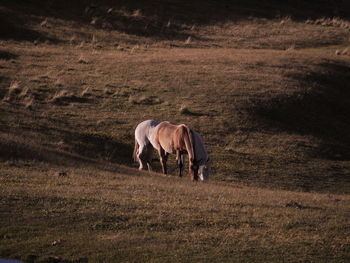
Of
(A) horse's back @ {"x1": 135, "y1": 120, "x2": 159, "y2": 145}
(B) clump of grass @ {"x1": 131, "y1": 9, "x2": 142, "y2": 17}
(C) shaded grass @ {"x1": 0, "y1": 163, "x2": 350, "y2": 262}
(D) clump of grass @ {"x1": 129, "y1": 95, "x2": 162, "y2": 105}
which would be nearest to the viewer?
(C) shaded grass @ {"x1": 0, "y1": 163, "x2": 350, "y2": 262}

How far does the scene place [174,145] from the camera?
2094cm

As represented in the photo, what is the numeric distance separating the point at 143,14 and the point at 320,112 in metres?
21.9

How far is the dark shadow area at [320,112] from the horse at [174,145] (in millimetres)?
7425

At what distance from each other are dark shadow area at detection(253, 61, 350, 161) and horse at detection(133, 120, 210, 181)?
24.4 ft

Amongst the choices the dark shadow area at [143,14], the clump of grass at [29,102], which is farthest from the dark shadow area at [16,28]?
the clump of grass at [29,102]

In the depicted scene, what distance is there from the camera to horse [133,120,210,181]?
2031 centimetres

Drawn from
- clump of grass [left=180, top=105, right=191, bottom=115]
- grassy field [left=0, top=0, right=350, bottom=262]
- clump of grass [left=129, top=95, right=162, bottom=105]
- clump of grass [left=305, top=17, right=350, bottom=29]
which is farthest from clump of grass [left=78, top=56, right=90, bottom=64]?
clump of grass [left=305, top=17, right=350, bottom=29]

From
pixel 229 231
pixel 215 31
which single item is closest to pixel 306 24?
pixel 215 31

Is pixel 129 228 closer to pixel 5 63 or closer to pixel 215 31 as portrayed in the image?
pixel 5 63

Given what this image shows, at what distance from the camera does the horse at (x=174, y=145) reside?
2031cm

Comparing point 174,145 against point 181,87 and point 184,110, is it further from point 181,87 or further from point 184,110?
point 181,87

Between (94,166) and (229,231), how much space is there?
8042mm

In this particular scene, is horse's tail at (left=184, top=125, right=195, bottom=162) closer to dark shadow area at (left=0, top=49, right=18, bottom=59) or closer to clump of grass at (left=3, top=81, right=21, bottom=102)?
clump of grass at (left=3, top=81, right=21, bottom=102)

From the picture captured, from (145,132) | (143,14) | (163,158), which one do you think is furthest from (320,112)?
(143,14)
